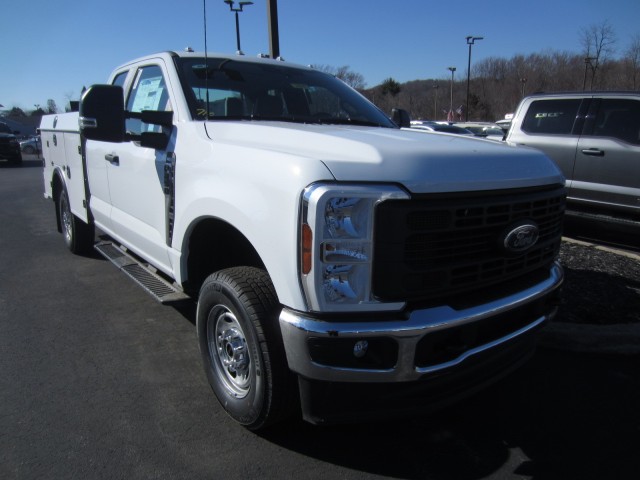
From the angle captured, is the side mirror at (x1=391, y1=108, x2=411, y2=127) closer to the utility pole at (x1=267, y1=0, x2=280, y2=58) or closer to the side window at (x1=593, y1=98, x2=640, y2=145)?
the side window at (x1=593, y1=98, x2=640, y2=145)

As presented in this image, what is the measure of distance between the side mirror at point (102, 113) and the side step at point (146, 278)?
106cm

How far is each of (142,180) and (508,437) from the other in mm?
2962

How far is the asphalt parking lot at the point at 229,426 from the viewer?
2.48 m

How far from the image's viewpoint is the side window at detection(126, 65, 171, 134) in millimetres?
3602

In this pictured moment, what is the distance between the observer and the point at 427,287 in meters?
2.19

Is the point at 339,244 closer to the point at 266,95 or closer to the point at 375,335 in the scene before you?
the point at 375,335

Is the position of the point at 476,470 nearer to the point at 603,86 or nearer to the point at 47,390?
the point at 47,390

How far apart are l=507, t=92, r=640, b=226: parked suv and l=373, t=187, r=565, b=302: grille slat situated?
4518 millimetres

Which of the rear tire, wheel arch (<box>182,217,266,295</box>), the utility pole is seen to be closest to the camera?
wheel arch (<box>182,217,266,295</box>)

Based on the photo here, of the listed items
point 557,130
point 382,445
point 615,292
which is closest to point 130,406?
point 382,445

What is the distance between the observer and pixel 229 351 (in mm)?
2854

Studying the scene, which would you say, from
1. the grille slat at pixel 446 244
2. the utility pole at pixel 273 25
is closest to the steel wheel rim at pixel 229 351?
the grille slat at pixel 446 244

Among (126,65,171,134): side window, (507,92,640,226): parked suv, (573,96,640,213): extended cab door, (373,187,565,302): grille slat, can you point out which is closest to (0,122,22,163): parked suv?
(126,65,171,134): side window

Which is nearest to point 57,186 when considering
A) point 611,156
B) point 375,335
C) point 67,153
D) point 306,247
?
point 67,153
